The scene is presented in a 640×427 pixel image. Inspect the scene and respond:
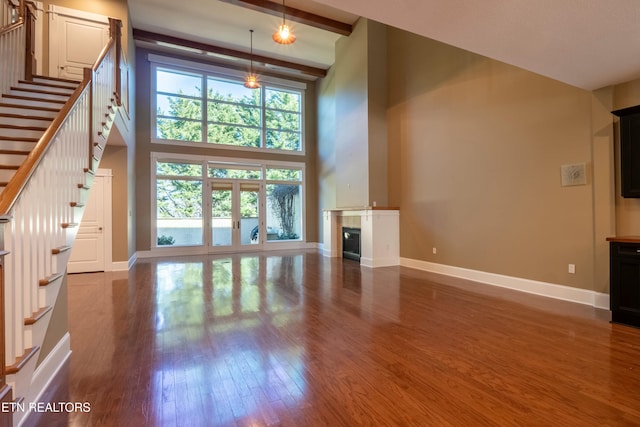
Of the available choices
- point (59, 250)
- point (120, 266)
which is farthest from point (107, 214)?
point (59, 250)

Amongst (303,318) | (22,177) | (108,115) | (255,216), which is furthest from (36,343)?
(255,216)

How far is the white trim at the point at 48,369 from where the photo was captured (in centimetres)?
182

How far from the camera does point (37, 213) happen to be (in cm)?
187

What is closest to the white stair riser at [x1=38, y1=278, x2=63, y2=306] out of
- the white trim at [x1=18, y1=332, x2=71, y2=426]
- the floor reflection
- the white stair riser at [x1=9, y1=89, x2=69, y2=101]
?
the white trim at [x1=18, y1=332, x2=71, y2=426]

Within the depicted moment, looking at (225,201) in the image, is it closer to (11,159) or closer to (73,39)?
(73,39)

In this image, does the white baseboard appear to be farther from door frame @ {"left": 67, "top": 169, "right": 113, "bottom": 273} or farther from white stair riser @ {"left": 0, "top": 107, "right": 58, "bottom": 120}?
white stair riser @ {"left": 0, "top": 107, "right": 58, "bottom": 120}

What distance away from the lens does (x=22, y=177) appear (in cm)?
162

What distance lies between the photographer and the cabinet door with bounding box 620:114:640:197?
3.19 metres

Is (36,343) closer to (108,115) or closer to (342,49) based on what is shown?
(108,115)

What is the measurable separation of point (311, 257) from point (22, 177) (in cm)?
679

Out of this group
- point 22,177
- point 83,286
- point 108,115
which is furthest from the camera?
point 83,286

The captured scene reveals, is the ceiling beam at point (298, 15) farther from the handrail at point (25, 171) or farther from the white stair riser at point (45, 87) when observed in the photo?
the handrail at point (25, 171)

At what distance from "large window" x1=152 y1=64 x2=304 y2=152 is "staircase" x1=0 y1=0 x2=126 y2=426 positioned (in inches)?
181

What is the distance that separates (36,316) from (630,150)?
533cm
